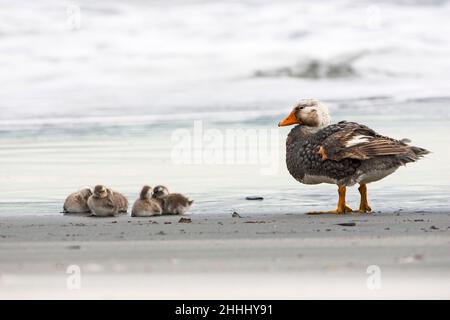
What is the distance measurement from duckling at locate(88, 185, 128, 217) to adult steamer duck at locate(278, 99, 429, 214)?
1.35 m

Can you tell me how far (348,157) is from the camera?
8703mm

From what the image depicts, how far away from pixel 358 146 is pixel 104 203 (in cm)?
188

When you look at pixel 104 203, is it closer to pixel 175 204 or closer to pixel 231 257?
pixel 175 204

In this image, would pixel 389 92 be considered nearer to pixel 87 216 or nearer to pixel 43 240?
pixel 87 216

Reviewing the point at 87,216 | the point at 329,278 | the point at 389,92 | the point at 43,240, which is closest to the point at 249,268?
the point at 329,278

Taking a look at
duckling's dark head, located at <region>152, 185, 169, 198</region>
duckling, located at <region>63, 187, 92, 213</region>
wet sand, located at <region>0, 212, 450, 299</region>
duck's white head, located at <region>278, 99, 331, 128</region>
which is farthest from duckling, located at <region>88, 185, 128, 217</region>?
duck's white head, located at <region>278, 99, 331, 128</region>

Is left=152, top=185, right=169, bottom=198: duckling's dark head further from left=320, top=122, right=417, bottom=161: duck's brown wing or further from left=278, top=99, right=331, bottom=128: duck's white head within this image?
left=320, top=122, right=417, bottom=161: duck's brown wing

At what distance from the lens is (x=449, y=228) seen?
7.40 meters

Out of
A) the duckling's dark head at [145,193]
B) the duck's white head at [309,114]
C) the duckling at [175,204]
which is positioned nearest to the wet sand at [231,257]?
the duckling at [175,204]

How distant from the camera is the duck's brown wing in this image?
867cm

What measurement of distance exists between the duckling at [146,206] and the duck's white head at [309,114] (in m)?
1.26

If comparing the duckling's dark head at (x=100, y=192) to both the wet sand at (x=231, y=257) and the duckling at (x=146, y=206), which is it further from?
the wet sand at (x=231, y=257)

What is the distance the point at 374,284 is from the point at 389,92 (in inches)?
529

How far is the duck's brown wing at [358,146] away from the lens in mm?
8672
